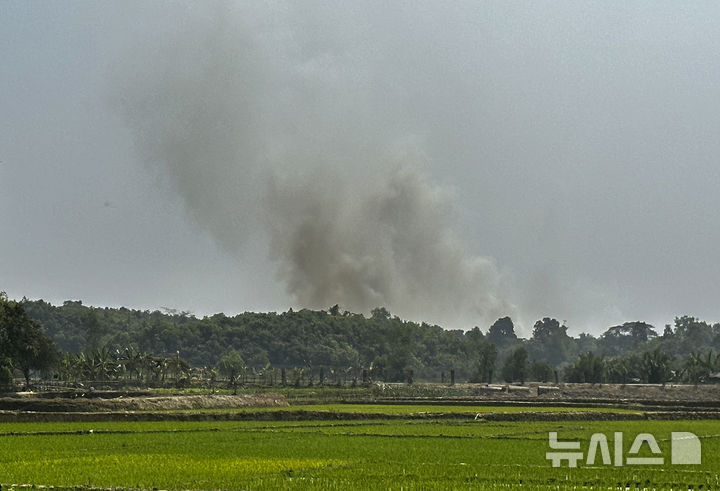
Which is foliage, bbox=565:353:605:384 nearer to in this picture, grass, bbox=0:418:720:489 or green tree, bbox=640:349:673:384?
green tree, bbox=640:349:673:384

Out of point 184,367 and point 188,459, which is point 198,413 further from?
point 184,367

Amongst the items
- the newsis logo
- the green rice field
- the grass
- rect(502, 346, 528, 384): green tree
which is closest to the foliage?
rect(502, 346, 528, 384): green tree

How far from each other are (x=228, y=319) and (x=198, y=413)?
402 ft

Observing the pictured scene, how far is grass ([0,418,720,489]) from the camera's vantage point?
94.8 ft

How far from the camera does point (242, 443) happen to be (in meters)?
43.3

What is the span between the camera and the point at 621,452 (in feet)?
124

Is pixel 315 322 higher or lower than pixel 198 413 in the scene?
higher

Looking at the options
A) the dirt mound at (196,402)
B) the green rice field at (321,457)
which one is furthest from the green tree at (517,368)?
the green rice field at (321,457)

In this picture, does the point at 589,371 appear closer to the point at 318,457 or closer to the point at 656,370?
the point at 656,370

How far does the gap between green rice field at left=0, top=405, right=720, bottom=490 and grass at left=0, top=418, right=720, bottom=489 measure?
0.15 ft

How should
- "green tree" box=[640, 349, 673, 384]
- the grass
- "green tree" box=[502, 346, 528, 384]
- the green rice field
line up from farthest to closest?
"green tree" box=[502, 346, 528, 384], "green tree" box=[640, 349, 673, 384], the grass, the green rice field

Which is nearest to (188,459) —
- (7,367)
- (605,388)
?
(7,367)

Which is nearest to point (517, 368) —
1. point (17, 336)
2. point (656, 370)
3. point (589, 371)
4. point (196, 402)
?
point (589, 371)

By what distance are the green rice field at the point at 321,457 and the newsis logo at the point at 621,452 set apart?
54 cm
